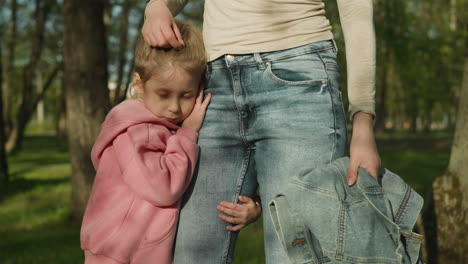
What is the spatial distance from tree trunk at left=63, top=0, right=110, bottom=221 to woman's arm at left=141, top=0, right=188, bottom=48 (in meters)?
4.20

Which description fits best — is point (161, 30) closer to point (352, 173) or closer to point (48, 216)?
point (352, 173)

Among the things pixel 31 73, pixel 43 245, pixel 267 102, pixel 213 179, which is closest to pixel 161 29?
pixel 267 102

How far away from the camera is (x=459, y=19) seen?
21.1m

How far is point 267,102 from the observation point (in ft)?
6.95

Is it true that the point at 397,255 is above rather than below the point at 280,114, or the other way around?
below

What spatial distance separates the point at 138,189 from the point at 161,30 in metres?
0.60

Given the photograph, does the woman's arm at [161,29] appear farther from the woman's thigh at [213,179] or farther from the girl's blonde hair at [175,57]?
the woman's thigh at [213,179]

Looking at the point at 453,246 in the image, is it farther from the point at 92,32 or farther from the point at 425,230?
the point at 92,32

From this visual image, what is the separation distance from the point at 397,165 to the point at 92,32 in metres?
8.38

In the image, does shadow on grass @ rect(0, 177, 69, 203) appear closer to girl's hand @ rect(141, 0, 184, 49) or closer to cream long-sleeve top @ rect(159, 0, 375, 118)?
girl's hand @ rect(141, 0, 184, 49)

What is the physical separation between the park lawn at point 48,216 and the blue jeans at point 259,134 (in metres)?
2.64

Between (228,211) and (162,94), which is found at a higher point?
(162,94)

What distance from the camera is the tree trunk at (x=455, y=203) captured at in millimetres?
3674

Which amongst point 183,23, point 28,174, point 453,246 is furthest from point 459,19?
point 183,23
